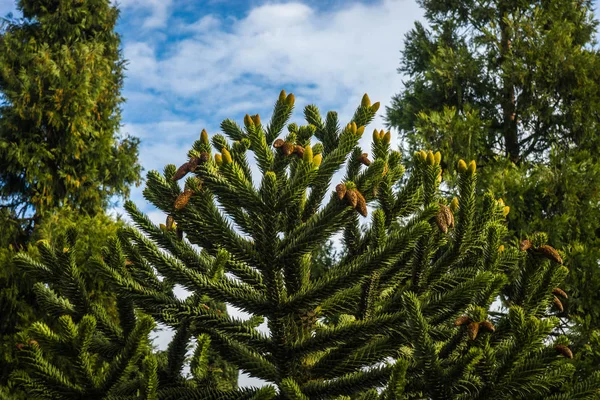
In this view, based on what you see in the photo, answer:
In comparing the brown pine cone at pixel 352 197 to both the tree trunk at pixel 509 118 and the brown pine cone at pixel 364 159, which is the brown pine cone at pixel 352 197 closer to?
the brown pine cone at pixel 364 159

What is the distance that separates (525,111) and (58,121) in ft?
29.0

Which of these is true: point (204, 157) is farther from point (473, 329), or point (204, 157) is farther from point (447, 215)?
point (473, 329)

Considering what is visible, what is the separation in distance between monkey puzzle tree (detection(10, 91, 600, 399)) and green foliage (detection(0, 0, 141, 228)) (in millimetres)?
8820

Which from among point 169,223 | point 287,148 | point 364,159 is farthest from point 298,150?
point 169,223

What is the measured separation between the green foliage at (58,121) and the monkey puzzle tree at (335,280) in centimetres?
882

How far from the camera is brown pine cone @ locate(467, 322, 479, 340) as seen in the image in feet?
11.0

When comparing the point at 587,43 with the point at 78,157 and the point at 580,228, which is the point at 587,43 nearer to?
the point at 580,228

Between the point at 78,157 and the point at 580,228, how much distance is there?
9.09 meters

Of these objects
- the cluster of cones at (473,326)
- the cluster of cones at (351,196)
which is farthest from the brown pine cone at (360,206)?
the cluster of cones at (473,326)

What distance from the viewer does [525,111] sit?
1209 centimetres

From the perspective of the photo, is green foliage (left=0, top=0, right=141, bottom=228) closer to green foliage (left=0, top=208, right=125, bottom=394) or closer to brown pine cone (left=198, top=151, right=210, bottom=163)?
green foliage (left=0, top=208, right=125, bottom=394)

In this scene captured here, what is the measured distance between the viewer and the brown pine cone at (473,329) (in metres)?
3.37

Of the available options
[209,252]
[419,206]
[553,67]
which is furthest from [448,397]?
[553,67]

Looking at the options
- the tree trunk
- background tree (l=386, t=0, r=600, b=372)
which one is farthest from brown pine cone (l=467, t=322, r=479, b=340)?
the tree trunk
